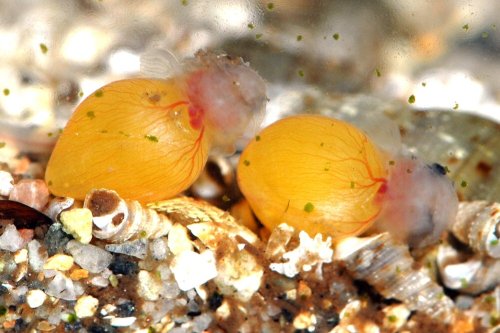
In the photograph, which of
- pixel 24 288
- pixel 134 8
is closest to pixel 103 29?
pixel 134 8

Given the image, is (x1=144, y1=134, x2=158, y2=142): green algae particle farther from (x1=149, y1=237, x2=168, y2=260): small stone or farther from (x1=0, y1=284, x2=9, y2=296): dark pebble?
(x1=0, y1=284, x2=9, y2=296): dark pebble

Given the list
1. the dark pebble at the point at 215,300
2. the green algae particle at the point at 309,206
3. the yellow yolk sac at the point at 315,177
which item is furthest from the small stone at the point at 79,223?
the green algae particle at the point at 309,206

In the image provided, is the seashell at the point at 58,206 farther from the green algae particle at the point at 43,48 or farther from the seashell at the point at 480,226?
the seashell at the point at 480,226

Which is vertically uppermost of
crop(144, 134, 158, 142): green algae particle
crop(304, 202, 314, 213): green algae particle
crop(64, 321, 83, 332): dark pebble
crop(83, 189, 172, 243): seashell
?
crop(144, 134, 158, 142): green algae particle

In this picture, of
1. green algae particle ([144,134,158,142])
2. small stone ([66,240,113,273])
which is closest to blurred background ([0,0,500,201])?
green algae particle ([144,134,158,142])

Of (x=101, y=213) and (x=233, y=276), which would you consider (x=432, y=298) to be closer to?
(x=233, y=276)
